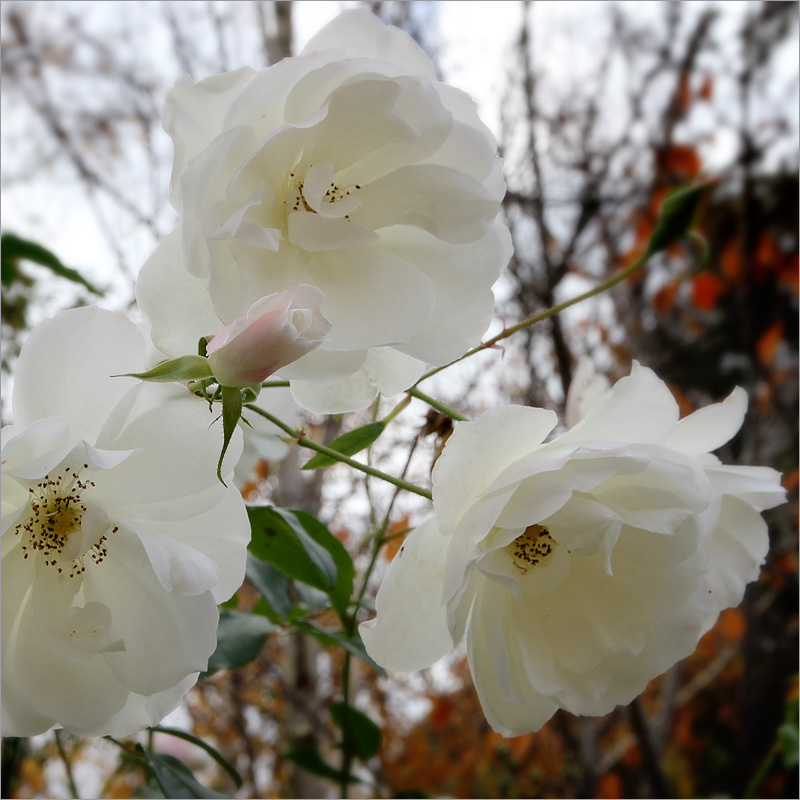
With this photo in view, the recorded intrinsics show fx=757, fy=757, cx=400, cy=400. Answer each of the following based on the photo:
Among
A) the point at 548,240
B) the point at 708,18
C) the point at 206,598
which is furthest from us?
the point at 708,18

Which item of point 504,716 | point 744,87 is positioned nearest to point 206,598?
point 504,716

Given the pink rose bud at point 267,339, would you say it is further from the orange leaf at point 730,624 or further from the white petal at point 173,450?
the orange leaf at point 730,624

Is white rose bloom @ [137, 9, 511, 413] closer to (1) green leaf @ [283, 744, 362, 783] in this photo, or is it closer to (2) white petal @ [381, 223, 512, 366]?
(2) white petal @ [381, 223, 512, 366]

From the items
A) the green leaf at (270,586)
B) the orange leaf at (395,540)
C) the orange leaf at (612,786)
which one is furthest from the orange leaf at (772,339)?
the green leaf at (270,586)

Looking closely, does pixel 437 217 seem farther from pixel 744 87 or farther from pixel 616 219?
pixel 616 219

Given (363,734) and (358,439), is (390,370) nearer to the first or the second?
(358,439)

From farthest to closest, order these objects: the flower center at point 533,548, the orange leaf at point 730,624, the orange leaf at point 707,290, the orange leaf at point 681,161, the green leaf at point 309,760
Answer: the orange leaf at point 707,290 < the orange leaf at point 681,161 < the orange leaf at point 730,624 < the green leaf at point 309,760 < the flower center at point 533,548
